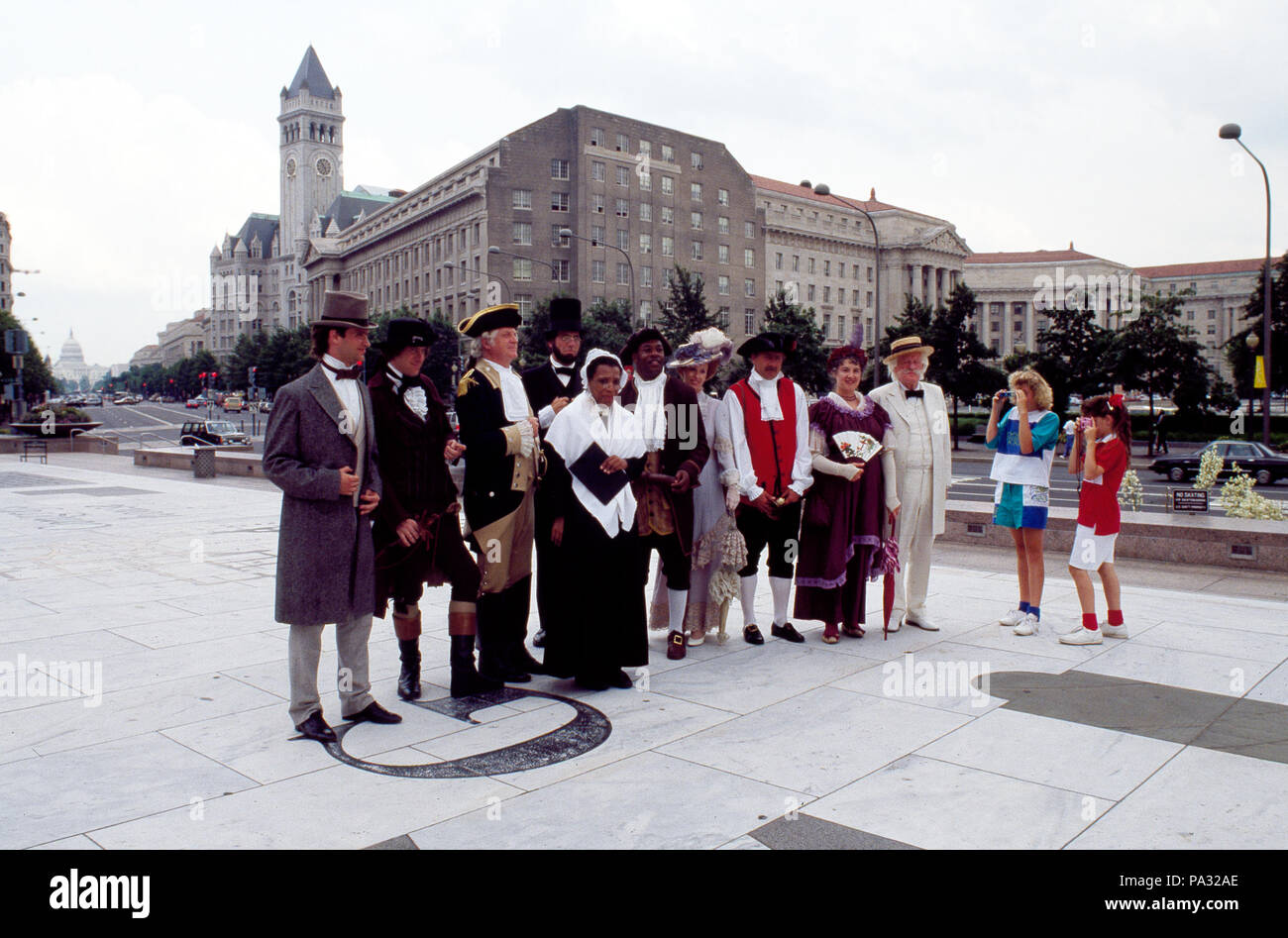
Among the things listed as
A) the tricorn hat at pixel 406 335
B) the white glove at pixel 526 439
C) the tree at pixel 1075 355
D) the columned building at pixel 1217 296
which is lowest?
the white glove at pixel 526 439

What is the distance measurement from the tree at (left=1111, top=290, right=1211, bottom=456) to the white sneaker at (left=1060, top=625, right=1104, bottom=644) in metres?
35.9

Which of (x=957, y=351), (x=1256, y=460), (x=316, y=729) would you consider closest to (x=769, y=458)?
(x=316, y=729)

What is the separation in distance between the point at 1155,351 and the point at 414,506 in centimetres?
4006

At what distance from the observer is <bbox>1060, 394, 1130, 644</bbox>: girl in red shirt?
664cm

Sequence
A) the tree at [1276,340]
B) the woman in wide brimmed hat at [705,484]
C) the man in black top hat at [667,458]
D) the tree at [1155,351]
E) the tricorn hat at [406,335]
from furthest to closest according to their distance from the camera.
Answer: the tree at [1276,340], the tree at [1155,351], the woman in wide brimmed hat at [705,484], the man in black top hat at [667,458], the tricorn hat at [406,335]

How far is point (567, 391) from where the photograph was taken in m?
6.13

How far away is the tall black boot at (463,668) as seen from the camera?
5383 mm

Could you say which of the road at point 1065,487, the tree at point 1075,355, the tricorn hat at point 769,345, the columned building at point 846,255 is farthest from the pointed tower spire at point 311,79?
the tricorn hat at point 769,345

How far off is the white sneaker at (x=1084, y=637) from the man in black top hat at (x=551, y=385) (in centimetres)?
354
